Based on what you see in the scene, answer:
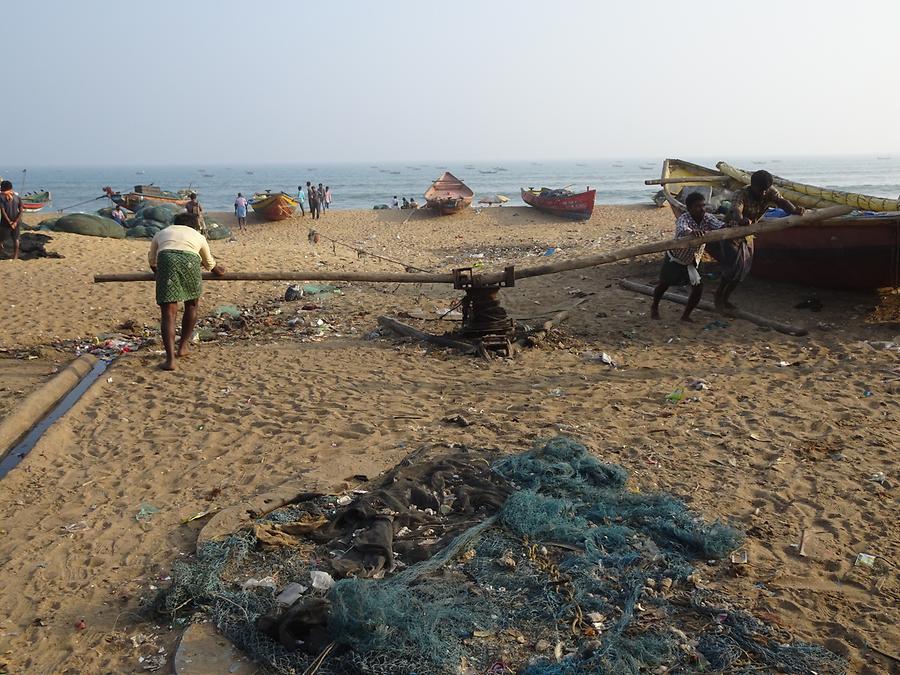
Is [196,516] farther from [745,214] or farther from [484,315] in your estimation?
[745,214]

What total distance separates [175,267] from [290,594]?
13.0 ft

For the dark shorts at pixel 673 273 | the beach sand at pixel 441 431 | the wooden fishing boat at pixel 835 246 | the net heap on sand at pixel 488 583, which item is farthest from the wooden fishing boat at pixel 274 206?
the net heap on sand at pixel 488 583

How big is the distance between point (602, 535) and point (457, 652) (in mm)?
1075

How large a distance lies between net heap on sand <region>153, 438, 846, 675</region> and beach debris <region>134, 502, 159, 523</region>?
0.64 m

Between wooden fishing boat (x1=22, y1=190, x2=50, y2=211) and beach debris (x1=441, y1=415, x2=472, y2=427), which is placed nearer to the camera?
beach debris (x1=441, y1=415, x2=472, y2=427)

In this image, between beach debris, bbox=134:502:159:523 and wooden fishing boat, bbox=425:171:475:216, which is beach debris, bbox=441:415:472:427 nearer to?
beach debris, bbox=134:502:159:523

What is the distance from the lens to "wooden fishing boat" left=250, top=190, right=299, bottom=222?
25.8 m

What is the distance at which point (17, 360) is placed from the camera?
6.58 meters

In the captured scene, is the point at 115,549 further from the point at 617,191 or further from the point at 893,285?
the point at 617,191

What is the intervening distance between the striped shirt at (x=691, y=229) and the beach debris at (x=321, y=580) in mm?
5085

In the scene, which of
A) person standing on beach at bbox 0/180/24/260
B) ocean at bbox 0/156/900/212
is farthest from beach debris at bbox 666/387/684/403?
ocean at bbox 0/156/900/212

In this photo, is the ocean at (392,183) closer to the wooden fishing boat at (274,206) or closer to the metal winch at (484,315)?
the wooden fishing boat at (274,206)

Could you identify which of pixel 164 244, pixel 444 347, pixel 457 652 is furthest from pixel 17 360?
pixel 457 652

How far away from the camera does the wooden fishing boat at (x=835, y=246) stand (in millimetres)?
7168
